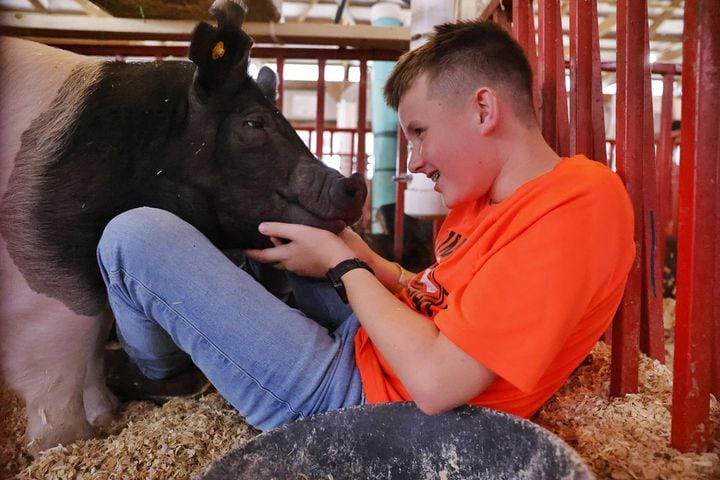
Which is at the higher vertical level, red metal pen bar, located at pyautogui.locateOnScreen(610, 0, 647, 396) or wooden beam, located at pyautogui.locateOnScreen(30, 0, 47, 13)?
wooden beam, located at pyautogui.locateOnScreen(30, 0, 47, 13)

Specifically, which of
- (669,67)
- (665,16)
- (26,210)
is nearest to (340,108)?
(665,16)

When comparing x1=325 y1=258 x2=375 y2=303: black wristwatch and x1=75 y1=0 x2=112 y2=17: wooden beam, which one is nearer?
x1=325 y1=258 x2=375 y2=303: black wristwatch

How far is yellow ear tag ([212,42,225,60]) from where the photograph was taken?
1.65 meters

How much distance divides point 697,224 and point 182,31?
2506mm

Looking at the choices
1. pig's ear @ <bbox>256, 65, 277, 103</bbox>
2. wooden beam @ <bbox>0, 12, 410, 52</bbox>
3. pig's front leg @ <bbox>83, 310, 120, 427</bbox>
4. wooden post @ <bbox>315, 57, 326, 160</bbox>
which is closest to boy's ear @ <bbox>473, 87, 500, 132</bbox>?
pig's ear @ <bbox>256, 65, 277, 103</bbox>

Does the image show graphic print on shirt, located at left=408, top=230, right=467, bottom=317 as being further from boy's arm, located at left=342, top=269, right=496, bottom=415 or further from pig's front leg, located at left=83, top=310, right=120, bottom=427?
pig's front leg, located at left=83, top=310, right=120, bottom=427

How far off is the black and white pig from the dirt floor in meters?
0.12

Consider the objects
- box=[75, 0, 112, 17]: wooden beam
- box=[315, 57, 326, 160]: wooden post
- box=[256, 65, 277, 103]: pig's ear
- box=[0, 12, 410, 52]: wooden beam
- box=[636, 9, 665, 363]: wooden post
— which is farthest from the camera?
box=[315, 57, 326, 160]: wooden post

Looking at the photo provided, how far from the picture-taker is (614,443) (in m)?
1.18

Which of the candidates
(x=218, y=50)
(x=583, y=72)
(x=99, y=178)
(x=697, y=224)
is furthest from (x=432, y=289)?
A: (x=99, y=178)

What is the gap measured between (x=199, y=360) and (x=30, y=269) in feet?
2.18

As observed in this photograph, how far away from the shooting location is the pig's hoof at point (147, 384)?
1.91 meters

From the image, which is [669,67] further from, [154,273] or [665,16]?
[154,273]

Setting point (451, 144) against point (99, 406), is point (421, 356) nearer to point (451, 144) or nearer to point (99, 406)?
point (451, 144)
